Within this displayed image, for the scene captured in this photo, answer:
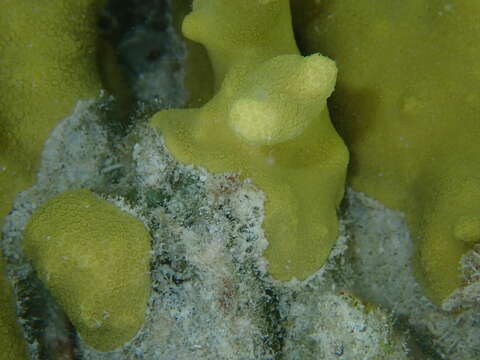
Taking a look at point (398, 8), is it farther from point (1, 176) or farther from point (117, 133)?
point (1, 176)

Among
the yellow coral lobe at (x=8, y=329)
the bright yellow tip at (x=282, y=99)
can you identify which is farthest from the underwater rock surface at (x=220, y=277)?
the bright yellow tip at (x=282, y=99)

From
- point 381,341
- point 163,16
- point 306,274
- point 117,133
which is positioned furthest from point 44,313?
point 163,16

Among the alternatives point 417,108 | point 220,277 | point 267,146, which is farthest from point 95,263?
point 417,108

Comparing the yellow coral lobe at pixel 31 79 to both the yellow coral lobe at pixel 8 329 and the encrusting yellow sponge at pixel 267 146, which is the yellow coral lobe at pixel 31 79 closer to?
the yellow coral lobe at pixel 8 329

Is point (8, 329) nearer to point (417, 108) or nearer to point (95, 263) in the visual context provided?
point (95, 263)

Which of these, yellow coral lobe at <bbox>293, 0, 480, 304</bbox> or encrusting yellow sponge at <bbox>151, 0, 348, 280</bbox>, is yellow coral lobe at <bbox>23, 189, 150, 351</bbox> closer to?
encrusting yellow sponge at <bbox>151, 0, 348, 280</bbox>

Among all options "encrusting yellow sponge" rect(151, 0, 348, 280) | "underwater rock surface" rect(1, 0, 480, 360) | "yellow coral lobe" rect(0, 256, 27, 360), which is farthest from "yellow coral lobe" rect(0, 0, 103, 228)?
"encrusting yellow sponge" rect(151, 0, 348, 280)
